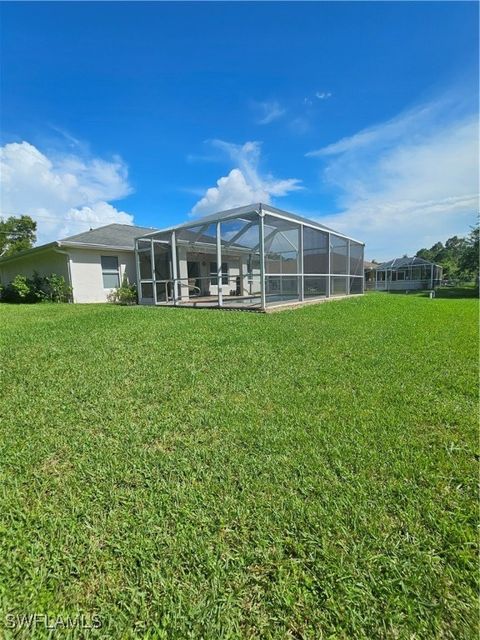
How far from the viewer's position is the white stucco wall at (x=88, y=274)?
12.6 m

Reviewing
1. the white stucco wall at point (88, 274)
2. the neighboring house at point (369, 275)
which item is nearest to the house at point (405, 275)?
the neighboring house at point (369, 275)

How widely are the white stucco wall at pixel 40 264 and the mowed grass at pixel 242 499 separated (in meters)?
10.9

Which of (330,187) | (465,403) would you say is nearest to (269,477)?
(465,403)

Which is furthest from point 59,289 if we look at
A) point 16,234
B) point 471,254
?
point 16,234

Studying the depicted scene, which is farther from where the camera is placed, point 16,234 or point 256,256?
point 16,234

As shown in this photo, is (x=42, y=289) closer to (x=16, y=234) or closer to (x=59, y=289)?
(x=59, y=289)

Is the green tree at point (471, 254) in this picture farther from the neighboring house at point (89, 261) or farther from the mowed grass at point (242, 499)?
the neighboring house at point (89, 261)

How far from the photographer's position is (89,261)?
13008mm

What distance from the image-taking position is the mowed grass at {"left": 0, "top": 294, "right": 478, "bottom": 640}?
1265 mm

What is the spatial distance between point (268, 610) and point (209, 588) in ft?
0.92

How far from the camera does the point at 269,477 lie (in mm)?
→ 2008

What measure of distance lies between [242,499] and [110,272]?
1382 centimetres

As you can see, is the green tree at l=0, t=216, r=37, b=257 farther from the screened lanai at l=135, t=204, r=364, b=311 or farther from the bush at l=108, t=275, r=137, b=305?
the screened lanai at l=135, t=204, r=364, b=311

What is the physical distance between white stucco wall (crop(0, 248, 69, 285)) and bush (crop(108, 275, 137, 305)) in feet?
6.57
